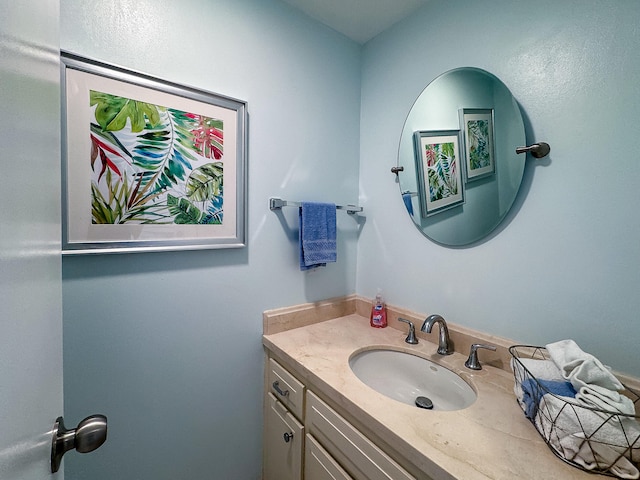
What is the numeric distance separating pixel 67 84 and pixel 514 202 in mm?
1514

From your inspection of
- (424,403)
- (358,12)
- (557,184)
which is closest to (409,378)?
(424,403)

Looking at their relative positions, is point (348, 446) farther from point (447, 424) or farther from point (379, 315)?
point (379, 315)

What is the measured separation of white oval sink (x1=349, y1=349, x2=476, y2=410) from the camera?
3.32 ft

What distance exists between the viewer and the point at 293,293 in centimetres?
138

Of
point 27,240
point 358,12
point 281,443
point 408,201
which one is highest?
point 358,12

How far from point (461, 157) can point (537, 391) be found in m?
0.85

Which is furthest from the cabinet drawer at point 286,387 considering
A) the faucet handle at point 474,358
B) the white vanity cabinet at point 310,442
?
the faucet handle at point 474,358

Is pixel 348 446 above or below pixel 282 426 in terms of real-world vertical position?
above

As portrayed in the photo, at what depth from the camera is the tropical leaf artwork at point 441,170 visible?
118cm

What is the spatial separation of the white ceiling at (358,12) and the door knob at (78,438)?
5.36 ft

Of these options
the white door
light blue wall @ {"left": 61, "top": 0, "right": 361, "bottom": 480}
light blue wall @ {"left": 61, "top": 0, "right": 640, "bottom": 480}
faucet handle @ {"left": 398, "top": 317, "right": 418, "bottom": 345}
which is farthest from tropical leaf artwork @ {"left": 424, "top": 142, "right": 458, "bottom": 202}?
the white door

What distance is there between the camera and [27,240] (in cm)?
33

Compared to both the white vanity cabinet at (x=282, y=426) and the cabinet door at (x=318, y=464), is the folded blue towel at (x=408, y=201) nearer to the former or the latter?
the white vanity cabinet at (x=282, y=426)

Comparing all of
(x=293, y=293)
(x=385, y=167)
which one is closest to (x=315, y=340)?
(x=293, y=293)
